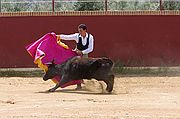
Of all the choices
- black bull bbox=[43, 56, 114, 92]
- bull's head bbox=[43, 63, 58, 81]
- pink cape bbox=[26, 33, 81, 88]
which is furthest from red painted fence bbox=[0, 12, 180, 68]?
black bull bbox=[43, 56, 114, 92]

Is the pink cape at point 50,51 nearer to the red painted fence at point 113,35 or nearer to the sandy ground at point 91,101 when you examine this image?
the sandy ground at point 91,101

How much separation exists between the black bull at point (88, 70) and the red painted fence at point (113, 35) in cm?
598

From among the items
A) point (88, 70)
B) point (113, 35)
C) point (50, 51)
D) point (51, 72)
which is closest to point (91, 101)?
point (88, 70)

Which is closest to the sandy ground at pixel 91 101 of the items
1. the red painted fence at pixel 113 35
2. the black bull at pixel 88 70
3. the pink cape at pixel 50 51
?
the black bull at pixel 88 70

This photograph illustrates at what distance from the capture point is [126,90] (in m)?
13.5

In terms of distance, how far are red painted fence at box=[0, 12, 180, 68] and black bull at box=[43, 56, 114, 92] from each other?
5.98 meters

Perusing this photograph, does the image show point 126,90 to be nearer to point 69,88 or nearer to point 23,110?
point 69,88

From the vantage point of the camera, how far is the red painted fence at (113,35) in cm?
1869

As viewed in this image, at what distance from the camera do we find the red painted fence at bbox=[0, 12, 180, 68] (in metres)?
18.7

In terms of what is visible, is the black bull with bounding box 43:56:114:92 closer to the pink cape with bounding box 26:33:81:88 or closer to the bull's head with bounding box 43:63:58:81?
the bull's head with bounding box 43:63:58:81

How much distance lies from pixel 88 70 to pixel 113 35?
6553mm

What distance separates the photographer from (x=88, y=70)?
1255cm

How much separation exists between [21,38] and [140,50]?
3797 mm

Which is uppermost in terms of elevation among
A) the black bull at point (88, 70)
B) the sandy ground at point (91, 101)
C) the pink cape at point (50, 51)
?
the pink cape at point (50, 51)
